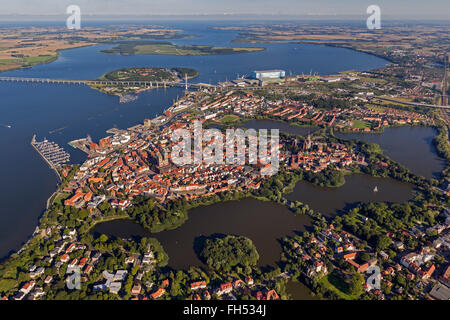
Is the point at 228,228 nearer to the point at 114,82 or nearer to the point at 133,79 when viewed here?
the point at 114,82

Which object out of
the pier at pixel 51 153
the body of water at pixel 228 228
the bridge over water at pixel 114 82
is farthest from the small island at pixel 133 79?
the body of water at pixel 228 228

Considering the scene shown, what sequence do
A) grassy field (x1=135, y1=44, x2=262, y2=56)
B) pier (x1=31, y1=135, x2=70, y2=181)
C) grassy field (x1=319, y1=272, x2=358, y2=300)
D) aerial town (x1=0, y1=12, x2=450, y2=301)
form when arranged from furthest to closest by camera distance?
grassy field (x1=135, y1=44, x2=262, y2=56)
pier (x1=31, y1=135, x2=70, y2=181)
aerial town (x1=0, y1=12, x2=450, y2=301)
grassy field (x1=319, y1=272, x2=358, y2=300)

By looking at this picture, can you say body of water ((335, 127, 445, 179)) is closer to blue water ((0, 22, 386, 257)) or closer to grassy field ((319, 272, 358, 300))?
grassy field ((319, 272, 358, 300))

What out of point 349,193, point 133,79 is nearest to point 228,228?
point 349,193

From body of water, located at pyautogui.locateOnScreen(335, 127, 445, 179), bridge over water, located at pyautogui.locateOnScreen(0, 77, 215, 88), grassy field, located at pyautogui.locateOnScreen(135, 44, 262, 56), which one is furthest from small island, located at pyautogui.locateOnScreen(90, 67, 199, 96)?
body of water, located at pyautogui.locateOnScreen(335, 127, 445, 179)

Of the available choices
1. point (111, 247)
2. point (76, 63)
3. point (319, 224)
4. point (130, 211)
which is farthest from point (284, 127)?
point (76, 63)

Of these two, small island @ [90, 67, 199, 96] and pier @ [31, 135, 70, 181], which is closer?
pier @ [31, 135, 70, 181]

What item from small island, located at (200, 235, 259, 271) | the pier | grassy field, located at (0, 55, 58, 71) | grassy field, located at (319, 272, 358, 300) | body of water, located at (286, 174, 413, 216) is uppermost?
grassy field, located at (0, 55, 58, 71)
